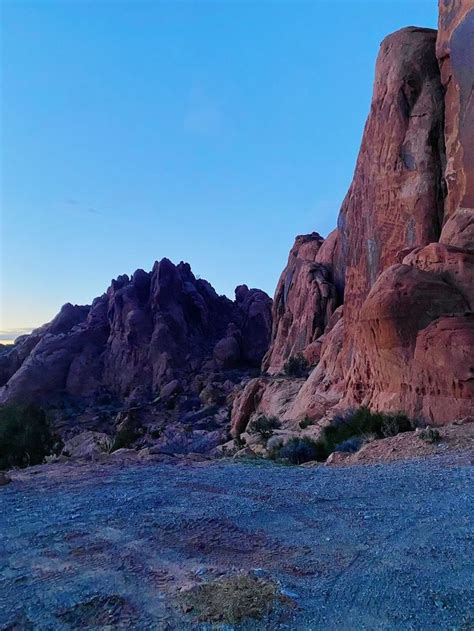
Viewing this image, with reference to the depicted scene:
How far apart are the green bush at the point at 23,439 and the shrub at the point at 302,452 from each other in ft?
27.8

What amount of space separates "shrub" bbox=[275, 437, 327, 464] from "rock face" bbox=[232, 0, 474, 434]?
359cm

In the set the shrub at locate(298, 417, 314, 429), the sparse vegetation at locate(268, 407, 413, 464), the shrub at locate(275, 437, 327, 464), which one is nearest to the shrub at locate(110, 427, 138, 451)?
the shrub at locate(298, 417, 314, 429)

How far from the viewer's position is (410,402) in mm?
16297

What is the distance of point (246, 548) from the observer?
5066mm

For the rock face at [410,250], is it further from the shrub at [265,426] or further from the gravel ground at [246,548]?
the gravel ground at [246,548]

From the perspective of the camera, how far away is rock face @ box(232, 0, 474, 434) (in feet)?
52.6

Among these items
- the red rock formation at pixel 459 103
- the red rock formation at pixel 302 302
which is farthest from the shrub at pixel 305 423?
the red rock formation at pixel 302 302

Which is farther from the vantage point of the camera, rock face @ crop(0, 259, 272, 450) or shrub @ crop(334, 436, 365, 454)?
rock face @ crop(0, 259, 272, 450)

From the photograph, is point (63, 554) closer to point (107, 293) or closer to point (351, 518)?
point (351, 518)

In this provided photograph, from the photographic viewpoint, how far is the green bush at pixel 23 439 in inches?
703

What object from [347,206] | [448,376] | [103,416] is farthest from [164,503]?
[103,416]

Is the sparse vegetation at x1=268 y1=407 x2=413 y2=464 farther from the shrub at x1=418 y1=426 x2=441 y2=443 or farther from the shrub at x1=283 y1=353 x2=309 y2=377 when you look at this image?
the shrub at x1=283 y1=353 x2=309 y2=377

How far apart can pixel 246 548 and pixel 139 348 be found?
52.8 meters

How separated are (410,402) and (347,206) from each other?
16.5m
